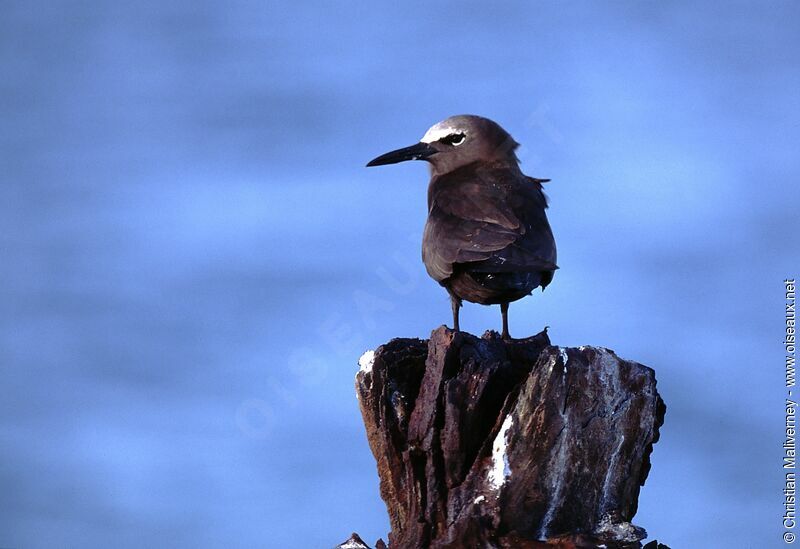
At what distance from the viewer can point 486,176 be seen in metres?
12.6

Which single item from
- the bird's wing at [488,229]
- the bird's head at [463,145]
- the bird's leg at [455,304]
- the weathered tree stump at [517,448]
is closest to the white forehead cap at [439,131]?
the bird's head at [463,145]

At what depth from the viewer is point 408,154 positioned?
542 inches

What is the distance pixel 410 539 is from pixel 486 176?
554cm

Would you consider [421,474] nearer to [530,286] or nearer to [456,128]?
[530,286]

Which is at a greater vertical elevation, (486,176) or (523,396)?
(486,176)

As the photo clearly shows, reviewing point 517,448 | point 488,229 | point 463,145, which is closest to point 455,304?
point 488,229

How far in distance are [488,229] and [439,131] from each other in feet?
9.74

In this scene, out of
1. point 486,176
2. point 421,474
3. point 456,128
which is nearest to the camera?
point 421,474

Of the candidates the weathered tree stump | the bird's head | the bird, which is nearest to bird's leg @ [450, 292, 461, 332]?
the bird

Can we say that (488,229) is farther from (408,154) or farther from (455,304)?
(408,154)

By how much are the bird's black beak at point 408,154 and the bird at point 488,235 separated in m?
0.49

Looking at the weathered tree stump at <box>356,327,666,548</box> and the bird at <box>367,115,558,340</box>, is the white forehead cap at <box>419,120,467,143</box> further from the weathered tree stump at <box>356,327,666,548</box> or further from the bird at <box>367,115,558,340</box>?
the weathered tree stump at <box>356,327,666,548</box>

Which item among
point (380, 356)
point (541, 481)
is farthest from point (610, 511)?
point (380, 356)

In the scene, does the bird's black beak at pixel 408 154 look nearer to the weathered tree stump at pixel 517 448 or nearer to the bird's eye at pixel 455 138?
the bird's eye at pixel 455 138
